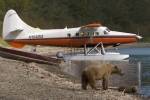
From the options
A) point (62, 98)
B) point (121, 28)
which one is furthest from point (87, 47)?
point (121, 28)

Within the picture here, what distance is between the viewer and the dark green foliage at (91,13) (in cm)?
9725

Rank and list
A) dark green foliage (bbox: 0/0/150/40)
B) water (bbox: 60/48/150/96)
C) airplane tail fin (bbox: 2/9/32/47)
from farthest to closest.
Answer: dark green foliage (bbox: 0/0/150/40), airplane tail fin (bbox: 2/9/32/47), water (bbox: 60/48/150/96)

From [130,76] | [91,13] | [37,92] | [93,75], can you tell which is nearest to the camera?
[37,92]

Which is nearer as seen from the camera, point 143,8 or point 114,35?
point 114,35

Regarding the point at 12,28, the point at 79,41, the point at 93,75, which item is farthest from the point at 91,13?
the point at 93,75

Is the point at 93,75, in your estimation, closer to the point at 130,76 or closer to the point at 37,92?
the point at 37,92

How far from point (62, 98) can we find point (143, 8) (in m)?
97.7

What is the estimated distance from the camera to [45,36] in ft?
126

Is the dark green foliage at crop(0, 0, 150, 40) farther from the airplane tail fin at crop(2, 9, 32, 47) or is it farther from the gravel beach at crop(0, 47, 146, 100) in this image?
the gravel beach at crop(0, 47, 146, 100)

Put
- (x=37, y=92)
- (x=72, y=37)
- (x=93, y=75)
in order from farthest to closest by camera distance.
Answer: (x=72, y=37)
(x=93, y=75)
(x=37, y=92)

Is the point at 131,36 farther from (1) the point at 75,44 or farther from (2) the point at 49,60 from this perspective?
(2) the point at 49,60

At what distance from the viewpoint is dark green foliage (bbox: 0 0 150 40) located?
9725cm

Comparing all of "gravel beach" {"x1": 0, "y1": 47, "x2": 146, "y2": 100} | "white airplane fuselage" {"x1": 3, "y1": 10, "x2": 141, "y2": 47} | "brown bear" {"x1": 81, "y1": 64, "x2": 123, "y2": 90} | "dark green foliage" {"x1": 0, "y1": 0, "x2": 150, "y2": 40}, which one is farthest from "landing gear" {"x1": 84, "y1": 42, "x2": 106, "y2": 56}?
"dark green foliage" {"x1": 0, "y1": 0, "x2": 150, "y2": 40}

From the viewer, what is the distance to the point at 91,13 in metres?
106
